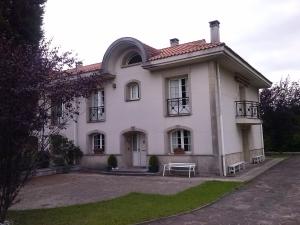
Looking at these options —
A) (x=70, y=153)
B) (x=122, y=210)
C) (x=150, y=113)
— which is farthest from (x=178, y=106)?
(x=122, y=210)

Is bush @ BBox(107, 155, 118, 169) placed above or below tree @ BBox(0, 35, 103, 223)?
below

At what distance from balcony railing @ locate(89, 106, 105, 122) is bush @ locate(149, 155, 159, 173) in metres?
4.45

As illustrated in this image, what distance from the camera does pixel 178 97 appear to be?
1689 centimetres

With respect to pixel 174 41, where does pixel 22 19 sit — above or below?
below

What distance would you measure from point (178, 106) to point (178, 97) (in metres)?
0.48

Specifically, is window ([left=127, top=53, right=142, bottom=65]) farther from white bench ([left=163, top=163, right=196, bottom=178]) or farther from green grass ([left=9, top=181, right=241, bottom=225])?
green grass ([left=9, top=181, right=241, bottom=225])

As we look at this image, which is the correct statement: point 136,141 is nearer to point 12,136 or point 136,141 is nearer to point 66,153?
point 66,153

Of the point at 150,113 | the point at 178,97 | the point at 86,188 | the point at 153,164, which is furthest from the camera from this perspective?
the point at 150,113

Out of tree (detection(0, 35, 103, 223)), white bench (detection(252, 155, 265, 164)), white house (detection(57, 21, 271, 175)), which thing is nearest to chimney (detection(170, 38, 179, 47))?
white house (detection(57, 21, 271, 175))

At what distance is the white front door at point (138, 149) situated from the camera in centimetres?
1831

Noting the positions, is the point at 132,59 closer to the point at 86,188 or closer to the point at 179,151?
the point at 179,151

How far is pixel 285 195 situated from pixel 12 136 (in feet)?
26.9

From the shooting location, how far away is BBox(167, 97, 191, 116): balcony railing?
16505mm


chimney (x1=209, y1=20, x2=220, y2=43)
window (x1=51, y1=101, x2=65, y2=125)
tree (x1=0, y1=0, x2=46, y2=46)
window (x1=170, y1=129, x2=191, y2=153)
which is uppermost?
chimney (x1=209, y1=20, x2=220, y2=43)
